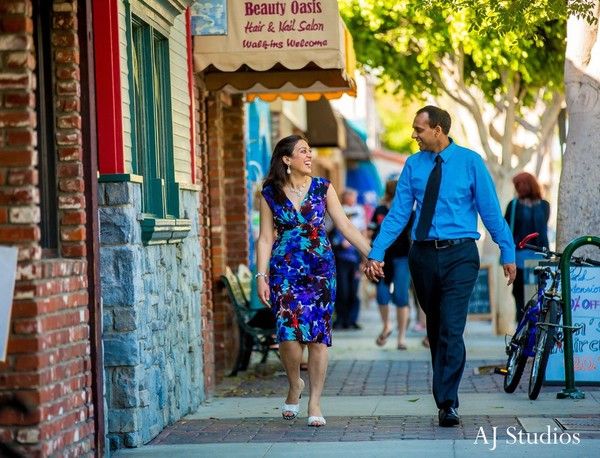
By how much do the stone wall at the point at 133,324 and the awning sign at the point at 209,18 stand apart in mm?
2391

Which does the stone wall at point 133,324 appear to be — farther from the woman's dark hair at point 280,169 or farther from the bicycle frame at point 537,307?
the bicycle frame at point 537,307

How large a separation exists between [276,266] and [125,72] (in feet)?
5.14

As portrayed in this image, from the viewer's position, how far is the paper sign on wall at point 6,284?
6.52 metres

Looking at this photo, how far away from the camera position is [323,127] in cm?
2342

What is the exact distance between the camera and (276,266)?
9.51 meters

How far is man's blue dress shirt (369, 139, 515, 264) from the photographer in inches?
361

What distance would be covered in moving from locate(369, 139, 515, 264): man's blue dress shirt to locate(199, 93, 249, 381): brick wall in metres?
3.12

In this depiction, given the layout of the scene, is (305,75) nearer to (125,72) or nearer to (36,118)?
(125,72)

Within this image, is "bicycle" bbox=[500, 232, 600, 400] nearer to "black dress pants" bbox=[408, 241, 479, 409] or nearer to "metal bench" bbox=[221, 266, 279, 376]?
"black dress pants" bbox=[408, 241, 479, 409]

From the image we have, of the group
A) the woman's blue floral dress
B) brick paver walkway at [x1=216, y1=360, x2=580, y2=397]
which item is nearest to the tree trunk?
brick paver walkway at [x1=216, y1=360, x2=580, y2=397]

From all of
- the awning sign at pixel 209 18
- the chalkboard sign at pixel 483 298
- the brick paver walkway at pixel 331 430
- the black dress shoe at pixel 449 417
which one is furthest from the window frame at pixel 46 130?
the chalkboard sign at pixel 483 298

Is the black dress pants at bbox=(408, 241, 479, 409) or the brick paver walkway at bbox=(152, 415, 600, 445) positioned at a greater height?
the black dress pants at bbox=(408, 241, 479, 409)

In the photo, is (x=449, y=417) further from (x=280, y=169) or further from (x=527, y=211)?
(x=527, y=211)

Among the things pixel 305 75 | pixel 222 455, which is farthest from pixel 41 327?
pixel 305 75
